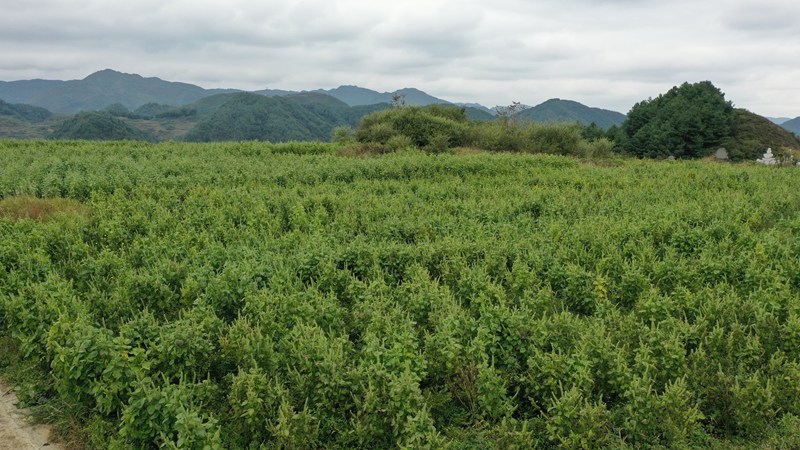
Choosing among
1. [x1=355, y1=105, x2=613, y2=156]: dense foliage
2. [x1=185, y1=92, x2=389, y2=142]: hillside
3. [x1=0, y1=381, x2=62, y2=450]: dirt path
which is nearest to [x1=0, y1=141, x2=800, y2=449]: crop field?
[x1=0, y1=381, x2=62, y2=450]: dirt path

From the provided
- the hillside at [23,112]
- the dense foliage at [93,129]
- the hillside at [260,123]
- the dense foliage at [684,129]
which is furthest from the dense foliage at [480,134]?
the hillside at [23,112]

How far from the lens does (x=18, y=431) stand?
5148 millimetres

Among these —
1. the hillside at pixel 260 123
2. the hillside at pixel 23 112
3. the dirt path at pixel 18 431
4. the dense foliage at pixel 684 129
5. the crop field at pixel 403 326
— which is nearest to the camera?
the crop field at pixel 403 326

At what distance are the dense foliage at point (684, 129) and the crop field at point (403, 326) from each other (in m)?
62.8

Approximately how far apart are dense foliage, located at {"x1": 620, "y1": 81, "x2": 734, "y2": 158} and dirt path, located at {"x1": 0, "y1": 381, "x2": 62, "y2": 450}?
6995 centimetres

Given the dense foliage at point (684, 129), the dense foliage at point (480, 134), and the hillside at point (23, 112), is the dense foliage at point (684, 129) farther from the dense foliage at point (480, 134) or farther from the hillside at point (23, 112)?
the hillside at point (23, 112)

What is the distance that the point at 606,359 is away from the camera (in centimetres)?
534

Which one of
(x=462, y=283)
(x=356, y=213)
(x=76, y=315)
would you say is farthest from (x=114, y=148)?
(x=462, y=283)

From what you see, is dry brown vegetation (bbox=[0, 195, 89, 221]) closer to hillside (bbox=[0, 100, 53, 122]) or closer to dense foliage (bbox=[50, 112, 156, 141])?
dense foliage (bbox=[50, 112, 156, 141])

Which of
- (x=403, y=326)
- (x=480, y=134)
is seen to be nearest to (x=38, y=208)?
(x=403, y=326)

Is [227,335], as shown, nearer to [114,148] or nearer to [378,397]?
[378,397]

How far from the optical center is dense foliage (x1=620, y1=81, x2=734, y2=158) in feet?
224

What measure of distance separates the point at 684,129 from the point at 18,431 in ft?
257

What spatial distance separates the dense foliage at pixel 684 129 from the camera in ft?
224
